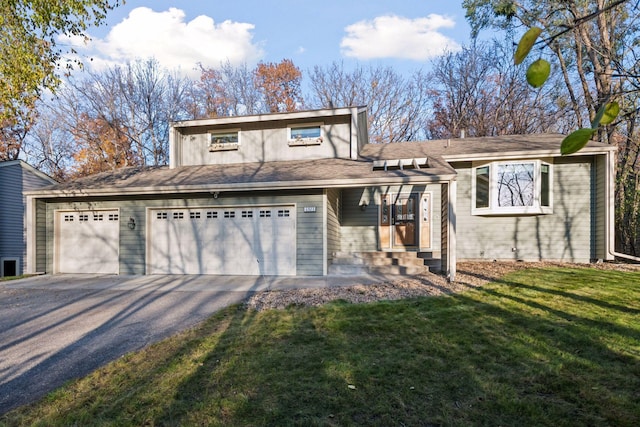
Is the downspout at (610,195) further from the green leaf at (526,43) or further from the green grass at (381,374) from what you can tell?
the green leaf at (526,43)

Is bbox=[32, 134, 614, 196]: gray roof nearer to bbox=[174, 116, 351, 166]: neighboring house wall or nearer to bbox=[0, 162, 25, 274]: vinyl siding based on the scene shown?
bbox=[174, 116, 351, 166]: neighboring house wall

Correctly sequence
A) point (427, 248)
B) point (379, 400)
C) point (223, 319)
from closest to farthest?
point (379, 400)
point (223, 319)
point (427, 248)

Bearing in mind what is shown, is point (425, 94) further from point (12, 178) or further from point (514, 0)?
point (12, 178)

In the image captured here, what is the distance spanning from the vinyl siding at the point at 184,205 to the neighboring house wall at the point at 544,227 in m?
4.93

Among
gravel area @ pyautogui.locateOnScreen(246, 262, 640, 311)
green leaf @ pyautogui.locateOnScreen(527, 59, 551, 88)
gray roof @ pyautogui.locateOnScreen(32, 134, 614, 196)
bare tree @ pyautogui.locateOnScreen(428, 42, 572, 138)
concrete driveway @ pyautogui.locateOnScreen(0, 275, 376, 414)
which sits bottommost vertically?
concrete driveway @ pyautogui.locateOnScreen(0, 275, 376, 414)

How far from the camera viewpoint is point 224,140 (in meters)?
12.3

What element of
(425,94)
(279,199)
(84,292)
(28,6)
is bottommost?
(84,292)

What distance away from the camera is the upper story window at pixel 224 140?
1208 centimetres

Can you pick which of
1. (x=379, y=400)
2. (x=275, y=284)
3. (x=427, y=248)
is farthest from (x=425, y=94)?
(x=379, y=400)

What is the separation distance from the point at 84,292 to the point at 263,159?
6.32 meters

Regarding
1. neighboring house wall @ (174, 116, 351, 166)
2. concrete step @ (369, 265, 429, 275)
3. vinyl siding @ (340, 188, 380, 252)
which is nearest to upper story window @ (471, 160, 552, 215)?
concrete step @ (369, 265, 429, 275)

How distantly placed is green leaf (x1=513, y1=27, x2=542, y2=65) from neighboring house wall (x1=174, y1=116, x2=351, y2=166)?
413 inches

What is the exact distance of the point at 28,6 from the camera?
8117 mm

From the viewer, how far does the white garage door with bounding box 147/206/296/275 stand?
9.39 m
